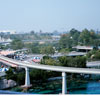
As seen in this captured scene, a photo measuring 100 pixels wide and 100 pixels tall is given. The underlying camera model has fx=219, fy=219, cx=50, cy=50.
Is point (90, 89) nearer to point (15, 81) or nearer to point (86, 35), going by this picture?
point (15, 81)

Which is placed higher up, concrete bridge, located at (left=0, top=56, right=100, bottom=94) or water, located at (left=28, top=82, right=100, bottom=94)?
concrete bridge, located at (left=0, top=56, right=100, bottom=94)

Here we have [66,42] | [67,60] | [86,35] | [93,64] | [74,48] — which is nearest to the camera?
[67,60]

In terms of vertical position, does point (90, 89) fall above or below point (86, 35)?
below

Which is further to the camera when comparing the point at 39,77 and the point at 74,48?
the point at 74,48

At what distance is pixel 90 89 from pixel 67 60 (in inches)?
69.5

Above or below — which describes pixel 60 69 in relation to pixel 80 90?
above

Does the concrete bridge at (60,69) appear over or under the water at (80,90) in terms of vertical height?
over

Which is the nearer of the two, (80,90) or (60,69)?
(60,69)

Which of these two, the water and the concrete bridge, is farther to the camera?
the water

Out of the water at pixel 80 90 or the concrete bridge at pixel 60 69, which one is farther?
the water at pixel 80 90

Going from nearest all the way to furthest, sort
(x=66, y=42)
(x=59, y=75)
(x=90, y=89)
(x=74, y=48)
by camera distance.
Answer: (x=90, y=89), (x=59, y=75), (x=74, y=48), (x=66, y=42)
